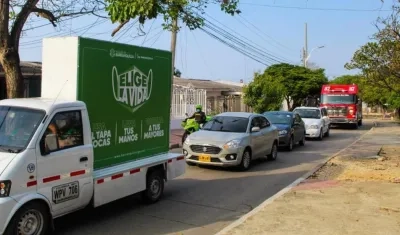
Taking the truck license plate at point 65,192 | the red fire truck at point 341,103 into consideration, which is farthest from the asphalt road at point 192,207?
the red fire truck at point 341,103

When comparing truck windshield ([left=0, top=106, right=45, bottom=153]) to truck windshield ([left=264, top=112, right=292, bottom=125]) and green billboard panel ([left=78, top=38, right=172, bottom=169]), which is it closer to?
green billboard panel ([left=78, top=38, right=172, bottom=169])

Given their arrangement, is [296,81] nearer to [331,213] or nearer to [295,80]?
[295,80]

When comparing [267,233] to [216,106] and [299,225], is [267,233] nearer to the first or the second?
[299,225]

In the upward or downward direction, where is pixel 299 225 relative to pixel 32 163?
downward

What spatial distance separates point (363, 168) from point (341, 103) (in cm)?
2197

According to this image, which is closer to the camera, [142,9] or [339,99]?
[142,9]

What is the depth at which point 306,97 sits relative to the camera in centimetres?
4650

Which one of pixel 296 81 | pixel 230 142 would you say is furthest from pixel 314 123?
pixel 296 81

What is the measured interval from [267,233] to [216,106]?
23714mm

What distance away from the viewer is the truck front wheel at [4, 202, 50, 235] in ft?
17.8

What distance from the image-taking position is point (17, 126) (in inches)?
235

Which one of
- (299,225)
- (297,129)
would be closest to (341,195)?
(299,225)

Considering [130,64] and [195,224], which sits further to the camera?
[130,64]

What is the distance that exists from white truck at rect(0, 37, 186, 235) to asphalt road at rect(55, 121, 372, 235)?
40cm
